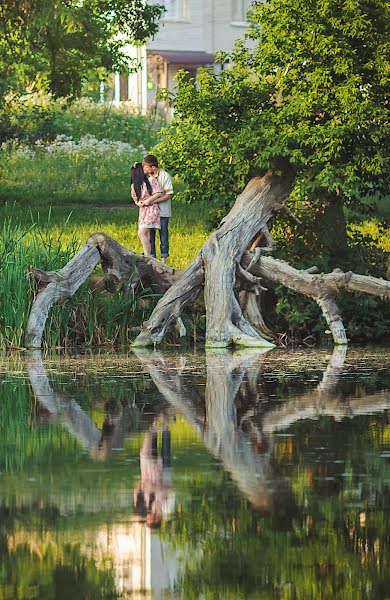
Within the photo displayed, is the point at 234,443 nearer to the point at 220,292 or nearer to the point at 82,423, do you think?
the point at 82,423

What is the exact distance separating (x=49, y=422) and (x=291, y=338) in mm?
9500

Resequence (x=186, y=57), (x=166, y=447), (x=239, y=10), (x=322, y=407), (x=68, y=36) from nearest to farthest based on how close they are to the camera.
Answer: (x=166, y=447) → (x=322, y=407) → (x=68, y=36) → (x=239, y=10) → (x=186, y=57)

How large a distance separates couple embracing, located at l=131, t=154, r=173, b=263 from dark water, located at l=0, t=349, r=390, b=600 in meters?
8.67

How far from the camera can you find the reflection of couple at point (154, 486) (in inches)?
309

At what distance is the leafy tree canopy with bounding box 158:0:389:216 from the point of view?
2116 cm

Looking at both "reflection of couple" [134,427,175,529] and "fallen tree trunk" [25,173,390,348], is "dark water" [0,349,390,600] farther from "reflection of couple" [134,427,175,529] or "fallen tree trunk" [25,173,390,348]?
"fallen tree trunk" [25,173,390,348]

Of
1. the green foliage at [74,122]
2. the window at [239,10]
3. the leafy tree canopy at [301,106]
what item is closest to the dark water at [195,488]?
the leafy tree canopy at [301,106]

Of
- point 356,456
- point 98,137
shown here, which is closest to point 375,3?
point 356,456

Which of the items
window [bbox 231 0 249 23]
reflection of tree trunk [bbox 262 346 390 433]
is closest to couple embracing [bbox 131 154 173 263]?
reflection of tree trunk [bbox 262 346 390 433]

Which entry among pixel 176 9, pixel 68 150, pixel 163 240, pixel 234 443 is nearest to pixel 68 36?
pixel 163 240

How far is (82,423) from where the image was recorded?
458 inches

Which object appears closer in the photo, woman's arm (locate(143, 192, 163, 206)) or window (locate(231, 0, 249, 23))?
woman's arm (locate(143, 192, 163, 206))

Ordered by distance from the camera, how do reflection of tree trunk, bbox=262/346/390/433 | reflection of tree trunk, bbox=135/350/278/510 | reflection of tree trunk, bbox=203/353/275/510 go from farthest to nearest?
1. reflection of tree trunk, bbox=262/346/390/433
2. reflection of tree trunk, bbox=135/350/278/510
3. reflection of tree trunk, bbox=203/353/275/510

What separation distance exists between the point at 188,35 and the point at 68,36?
2708 centimetres
